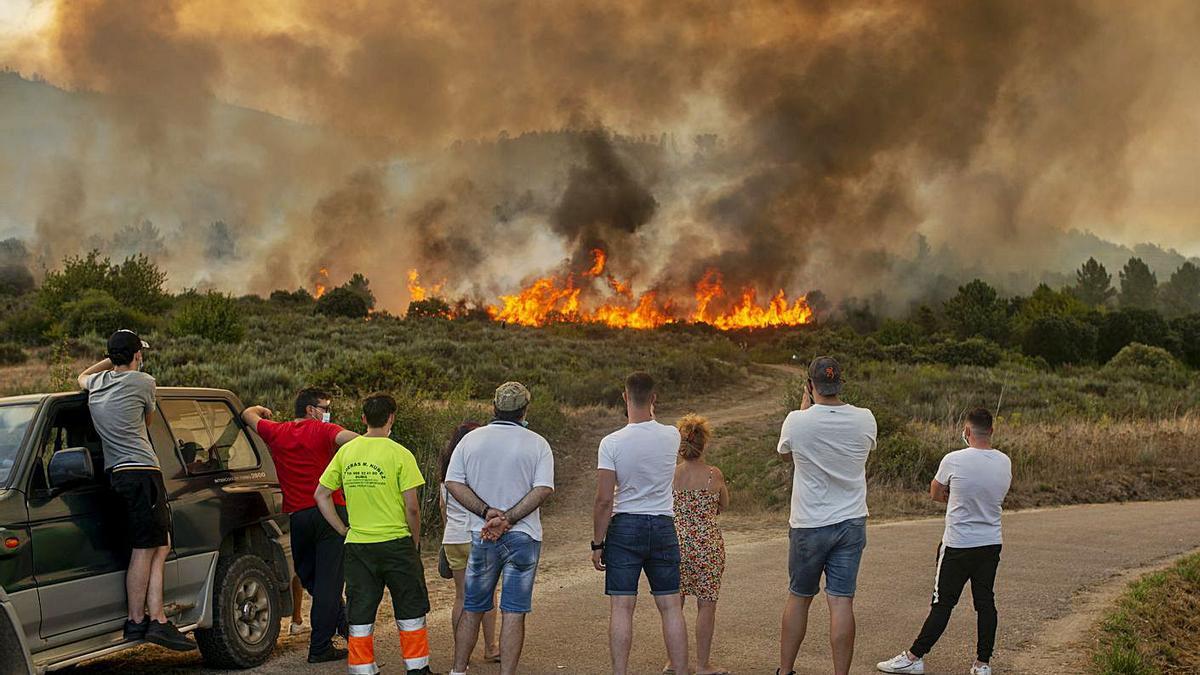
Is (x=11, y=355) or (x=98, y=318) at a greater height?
(x=98, y=318)

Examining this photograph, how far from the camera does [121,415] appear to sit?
657cm

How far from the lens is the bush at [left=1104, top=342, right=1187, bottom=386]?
4150 cm

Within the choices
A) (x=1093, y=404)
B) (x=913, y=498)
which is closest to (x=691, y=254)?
(x=1093, y=404)

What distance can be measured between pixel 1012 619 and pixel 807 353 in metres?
48.3

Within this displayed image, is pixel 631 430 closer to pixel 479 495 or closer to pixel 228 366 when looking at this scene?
pixel 479 495

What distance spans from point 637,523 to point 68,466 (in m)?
3.26

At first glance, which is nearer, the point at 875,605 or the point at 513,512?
the point at 513,512

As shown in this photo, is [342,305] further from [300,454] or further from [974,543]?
[974,543]

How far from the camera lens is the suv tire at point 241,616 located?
7.28 meters

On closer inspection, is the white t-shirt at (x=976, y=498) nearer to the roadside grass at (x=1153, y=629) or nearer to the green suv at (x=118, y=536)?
the roadside grass at (x=1153, y=629)

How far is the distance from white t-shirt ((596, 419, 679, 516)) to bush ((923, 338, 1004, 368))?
4644 centimetres

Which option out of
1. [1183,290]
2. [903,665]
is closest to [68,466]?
[903,665]

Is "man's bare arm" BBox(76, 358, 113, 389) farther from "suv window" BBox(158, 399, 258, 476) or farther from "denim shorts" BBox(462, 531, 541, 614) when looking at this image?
"denim shorts" BBox(462, 531, 541, 614)

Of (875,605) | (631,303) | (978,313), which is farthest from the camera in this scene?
Result: (631,303)
